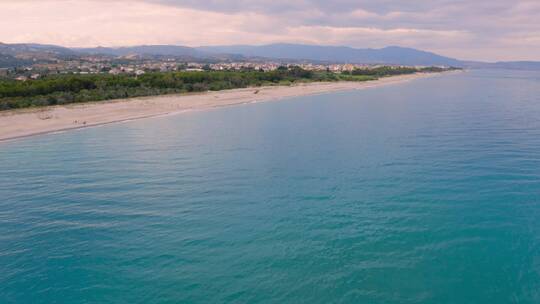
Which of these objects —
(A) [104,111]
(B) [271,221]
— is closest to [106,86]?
(A) [104,111]

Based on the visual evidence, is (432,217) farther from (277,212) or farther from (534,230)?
(277,212)

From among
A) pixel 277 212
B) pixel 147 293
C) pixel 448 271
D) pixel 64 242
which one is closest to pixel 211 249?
pixel 147 293

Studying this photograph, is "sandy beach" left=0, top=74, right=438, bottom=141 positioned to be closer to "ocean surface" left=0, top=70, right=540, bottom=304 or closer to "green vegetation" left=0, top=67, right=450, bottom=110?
"green vegetation" left=0, top=67, right=450, bottom=110

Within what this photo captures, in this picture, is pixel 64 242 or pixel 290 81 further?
pixel 290 81

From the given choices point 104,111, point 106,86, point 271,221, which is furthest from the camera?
point 106,86

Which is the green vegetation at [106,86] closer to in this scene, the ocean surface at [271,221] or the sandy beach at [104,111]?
the sandy beach at [104,111]

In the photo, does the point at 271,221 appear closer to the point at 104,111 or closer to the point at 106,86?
the point at 104,111
